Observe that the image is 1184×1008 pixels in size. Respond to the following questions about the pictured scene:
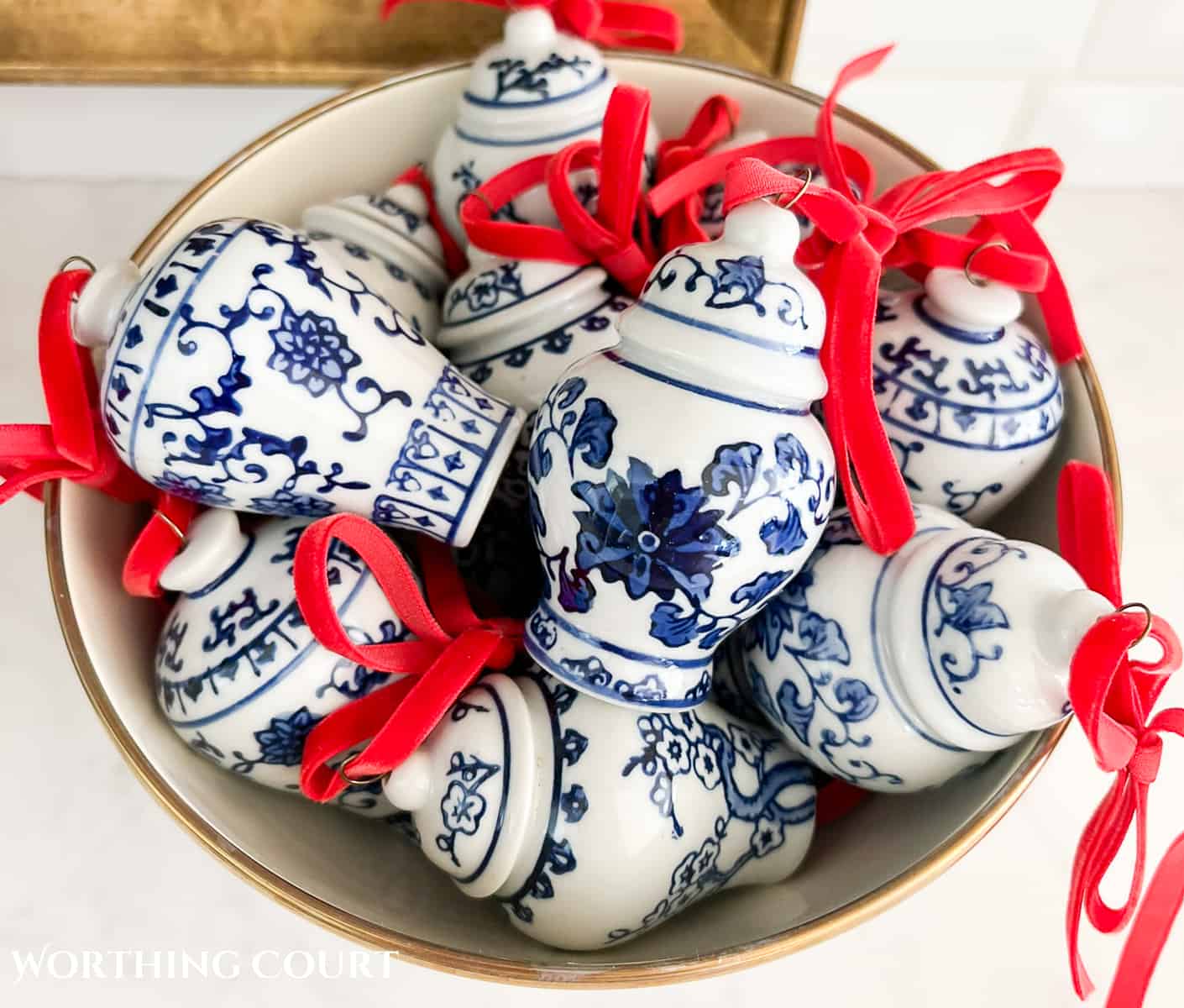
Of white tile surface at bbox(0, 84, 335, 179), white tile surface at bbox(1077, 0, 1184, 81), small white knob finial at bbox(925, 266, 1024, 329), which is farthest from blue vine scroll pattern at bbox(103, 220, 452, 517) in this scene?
white tile surface at bbox(1077, 0, 1184, 81)

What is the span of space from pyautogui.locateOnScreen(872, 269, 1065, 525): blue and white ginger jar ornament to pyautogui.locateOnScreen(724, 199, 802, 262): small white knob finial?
105 mm

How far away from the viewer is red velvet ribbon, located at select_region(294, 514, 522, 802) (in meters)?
0.37

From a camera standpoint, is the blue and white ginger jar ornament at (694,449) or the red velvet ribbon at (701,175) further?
the red velvet ribbon at (701,175)

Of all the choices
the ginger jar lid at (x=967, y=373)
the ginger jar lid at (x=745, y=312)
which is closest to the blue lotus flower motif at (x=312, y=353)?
the ginger jar lid at (x=745, y=312)

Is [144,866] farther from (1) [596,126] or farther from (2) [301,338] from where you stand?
(1) [596,126]

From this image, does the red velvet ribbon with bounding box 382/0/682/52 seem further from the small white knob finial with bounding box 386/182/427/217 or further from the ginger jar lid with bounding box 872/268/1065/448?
the ginger jar lid with bounding box 872/268/1065/448

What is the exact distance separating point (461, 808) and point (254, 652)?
0.10 metres

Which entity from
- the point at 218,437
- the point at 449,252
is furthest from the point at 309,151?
the point at 218,437

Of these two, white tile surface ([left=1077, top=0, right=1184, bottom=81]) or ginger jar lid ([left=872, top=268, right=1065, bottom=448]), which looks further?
white tile surface ([left=1077, top=0, right=1184, bottom=81])

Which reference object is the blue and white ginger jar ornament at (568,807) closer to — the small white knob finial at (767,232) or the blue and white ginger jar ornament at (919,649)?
the blue and white ginger jar ornament at (919,649)

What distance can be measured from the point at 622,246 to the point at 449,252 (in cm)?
11

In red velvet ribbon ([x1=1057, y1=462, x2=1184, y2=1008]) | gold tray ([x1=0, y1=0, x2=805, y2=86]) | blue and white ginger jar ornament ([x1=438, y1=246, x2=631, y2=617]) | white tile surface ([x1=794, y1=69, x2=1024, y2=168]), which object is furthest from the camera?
white tile surface ([x1=794, y1=69, x2=1024, y2=168])

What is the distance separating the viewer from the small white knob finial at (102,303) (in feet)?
1.26

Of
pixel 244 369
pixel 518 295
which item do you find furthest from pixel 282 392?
pixel 518 295
